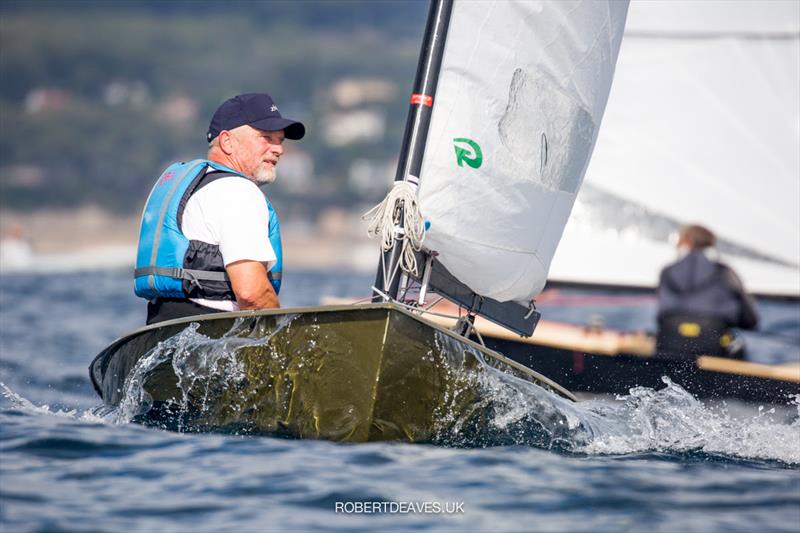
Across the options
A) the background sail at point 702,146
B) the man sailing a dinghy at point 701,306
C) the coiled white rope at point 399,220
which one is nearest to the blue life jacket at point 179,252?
the coiled white rope at point 399,220

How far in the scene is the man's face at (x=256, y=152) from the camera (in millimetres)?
4270

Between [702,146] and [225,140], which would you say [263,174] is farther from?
[702,146]

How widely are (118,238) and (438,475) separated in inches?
2159

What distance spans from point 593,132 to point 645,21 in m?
2.68

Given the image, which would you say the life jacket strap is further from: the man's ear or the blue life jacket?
the man's ear

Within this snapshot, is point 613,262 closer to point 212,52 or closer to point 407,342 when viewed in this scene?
point 407,342

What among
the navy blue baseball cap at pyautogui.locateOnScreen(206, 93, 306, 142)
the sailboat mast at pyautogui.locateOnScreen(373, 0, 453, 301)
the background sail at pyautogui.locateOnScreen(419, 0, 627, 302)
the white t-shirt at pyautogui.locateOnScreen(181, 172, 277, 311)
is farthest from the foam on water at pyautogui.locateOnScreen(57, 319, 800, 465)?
the navy blue baseball cap at pyautogui.locateOnScreen(206, 93, 306, 142)

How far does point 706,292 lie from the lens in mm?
6633

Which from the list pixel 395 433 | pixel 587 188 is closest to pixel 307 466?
pixel 395 433

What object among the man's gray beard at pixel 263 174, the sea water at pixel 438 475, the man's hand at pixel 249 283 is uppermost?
the man's gray beard at pixel 263 174

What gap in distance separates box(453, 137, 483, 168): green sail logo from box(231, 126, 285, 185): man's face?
2.38ft

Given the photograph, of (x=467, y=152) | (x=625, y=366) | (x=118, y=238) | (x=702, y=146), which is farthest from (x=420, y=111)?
(x=118, y=238)

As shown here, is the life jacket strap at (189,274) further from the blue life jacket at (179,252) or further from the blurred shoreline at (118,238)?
→ the blurred shoreline at (118,238)

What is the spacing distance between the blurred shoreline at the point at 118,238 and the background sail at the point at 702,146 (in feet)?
141
